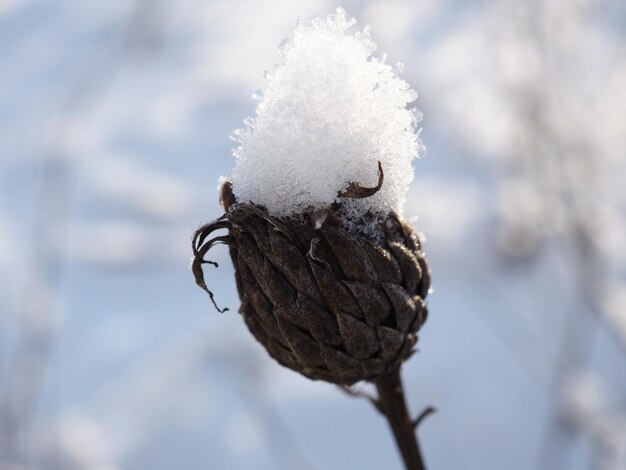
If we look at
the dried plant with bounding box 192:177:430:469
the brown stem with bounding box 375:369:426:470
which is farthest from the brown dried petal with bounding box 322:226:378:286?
the brown stem with bounding box 375:369:426:470

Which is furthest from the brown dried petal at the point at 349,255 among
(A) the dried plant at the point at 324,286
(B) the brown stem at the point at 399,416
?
(B) the brown stem at the point at 399,416

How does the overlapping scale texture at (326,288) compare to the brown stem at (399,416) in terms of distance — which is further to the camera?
the brown stem at (399,416)

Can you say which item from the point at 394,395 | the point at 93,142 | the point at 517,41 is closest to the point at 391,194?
the point at 394,395

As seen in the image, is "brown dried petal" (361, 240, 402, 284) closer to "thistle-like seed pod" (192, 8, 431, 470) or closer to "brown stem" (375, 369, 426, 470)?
"thistle-like seed pod" (192, 8, 431, 470)

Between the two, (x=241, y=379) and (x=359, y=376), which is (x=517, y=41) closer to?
(x=241, y=379)

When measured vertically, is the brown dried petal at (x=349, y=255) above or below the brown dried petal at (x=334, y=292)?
above

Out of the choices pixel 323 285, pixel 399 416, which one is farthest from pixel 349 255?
pixel 399 416

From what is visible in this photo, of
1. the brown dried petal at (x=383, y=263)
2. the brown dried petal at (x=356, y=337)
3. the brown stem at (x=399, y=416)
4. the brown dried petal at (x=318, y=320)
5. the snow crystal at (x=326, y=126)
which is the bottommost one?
the brown stem at (x=399, y=416)

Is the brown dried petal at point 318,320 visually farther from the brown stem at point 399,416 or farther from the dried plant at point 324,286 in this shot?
the brown stem at point 399,416
